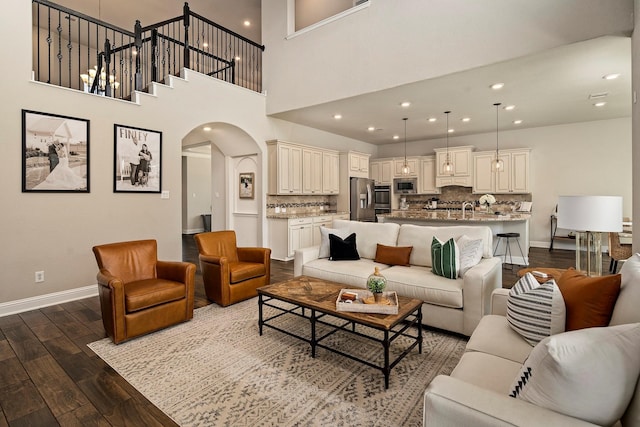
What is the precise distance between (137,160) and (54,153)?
0.90 meters

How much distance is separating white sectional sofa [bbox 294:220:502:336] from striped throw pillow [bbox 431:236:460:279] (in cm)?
7

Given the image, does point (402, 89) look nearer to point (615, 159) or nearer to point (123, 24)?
point (615, 159)

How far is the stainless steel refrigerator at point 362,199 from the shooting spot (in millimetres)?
7895

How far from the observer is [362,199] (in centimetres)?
812

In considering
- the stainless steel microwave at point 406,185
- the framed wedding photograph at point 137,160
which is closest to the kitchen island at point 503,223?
the stainless steel microwave at point 406,185

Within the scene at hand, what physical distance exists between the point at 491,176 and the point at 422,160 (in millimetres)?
1750

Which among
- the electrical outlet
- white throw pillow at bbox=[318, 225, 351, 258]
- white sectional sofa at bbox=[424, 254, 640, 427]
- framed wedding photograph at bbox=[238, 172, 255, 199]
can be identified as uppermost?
framed wedding photograph at bbox=[238, 172, 255, 199]

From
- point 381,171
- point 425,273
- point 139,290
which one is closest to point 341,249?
point 425,273

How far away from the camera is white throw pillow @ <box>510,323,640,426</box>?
96cm

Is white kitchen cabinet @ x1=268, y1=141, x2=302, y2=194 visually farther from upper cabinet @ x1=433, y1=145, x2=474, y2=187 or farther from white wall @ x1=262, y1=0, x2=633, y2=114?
upper cabinet @ x1=433, y1=145, x2=474, y2=187

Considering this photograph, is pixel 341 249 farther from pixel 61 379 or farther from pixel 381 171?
pixel 381 171

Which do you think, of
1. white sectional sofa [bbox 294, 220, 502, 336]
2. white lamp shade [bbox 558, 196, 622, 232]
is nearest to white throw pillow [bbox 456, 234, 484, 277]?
white sectional sofa [bbox 294, 220, 502, 336]

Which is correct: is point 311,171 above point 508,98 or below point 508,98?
below

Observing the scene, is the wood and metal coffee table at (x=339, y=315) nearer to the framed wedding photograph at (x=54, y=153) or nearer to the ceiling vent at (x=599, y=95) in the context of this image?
the framed wedding photograph at (x=54, y=153)
